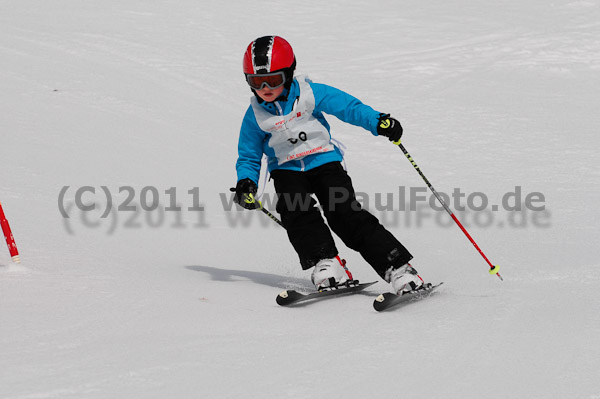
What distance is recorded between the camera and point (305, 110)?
479cm

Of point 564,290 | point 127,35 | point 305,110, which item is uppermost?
point 127,35

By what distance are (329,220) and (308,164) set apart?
379mm

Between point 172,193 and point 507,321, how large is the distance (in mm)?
4641

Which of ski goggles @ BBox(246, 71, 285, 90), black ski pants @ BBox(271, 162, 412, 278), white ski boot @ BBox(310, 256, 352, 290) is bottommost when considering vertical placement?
white ski boot @ BBox(310, 256, 352, 290)

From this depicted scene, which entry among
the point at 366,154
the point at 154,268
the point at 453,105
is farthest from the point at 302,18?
the point at 154,268

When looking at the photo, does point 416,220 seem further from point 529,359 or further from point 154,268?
point 529,359

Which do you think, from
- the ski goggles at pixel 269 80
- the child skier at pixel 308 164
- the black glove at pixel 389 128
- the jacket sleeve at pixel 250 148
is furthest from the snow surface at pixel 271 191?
the ski goggles at pixel 269 80

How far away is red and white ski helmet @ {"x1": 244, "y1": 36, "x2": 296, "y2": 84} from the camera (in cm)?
455

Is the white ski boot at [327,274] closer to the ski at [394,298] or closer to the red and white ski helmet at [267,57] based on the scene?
the ski at [394,298]

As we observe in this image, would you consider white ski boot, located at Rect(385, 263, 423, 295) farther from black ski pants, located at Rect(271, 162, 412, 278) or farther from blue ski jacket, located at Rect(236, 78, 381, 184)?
blue ski jacket, located at Rect(236, 78, 381, 184)

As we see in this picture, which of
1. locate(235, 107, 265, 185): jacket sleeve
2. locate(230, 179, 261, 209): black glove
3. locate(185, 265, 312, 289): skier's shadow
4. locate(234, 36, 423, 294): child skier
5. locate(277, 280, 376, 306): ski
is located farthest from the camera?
locate(185, 265, 312, 289): skier's shadow

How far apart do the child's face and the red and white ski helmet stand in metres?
0.11

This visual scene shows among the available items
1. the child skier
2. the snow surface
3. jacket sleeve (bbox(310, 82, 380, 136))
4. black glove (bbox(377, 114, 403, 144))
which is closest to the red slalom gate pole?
the snow surface

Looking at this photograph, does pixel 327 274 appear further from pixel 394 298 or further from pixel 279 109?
pixel 279 109
